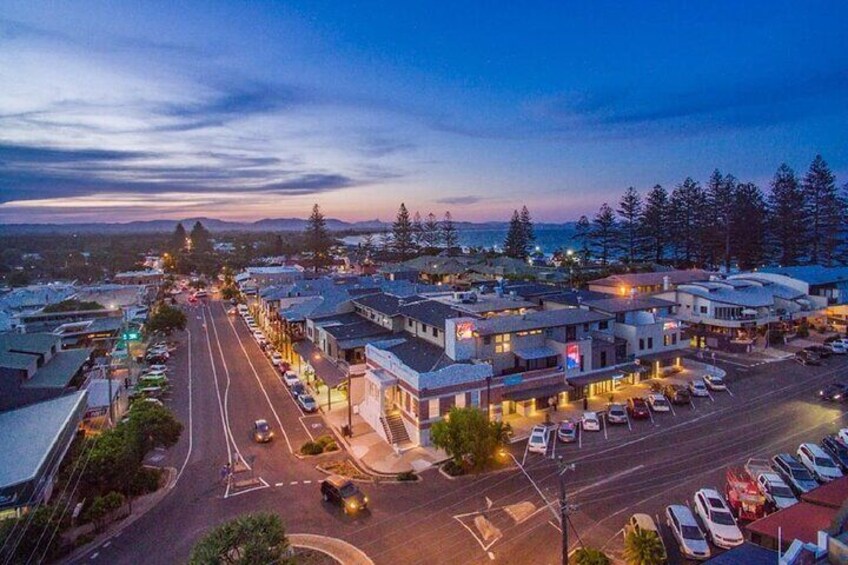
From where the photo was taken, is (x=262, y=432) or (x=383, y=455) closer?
(x=383, y=455)

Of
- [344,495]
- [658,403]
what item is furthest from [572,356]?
[344,495]

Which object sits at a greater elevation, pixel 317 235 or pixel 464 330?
pixel 317 235

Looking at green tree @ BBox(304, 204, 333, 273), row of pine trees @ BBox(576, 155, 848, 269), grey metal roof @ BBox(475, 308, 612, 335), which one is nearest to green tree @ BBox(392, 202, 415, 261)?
Result: green tree @ BBox(304, 204, 333, 273)

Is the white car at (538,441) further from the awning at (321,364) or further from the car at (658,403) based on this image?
the awning at (321,364)

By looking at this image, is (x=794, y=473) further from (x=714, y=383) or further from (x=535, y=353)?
(x=714, y=383)

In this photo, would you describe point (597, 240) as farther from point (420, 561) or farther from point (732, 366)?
point (420, 561)

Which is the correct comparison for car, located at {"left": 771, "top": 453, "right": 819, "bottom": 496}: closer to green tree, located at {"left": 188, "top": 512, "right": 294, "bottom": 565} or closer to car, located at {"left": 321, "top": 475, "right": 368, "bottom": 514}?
car, located at {"left": 321, "top": 475, "right": 368, "bottom": 514}

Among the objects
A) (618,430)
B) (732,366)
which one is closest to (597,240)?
(732,366)
